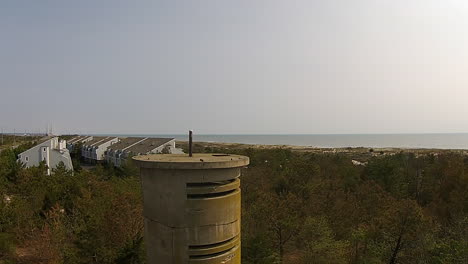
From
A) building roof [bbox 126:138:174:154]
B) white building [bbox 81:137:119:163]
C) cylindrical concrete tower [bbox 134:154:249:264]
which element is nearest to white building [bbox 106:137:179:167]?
building roof [bbox 126:138:174:154]

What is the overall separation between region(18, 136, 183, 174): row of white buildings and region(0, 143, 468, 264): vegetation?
20.0m

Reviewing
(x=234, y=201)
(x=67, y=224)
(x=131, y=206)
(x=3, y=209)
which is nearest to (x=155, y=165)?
(x=234, y=201)

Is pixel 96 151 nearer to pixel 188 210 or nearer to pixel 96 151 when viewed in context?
pixel 96 151

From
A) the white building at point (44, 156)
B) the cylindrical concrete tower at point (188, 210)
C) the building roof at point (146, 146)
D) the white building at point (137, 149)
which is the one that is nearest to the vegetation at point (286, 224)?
the cylindrical concrete tower at point (188, 210)

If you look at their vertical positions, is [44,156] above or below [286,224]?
above

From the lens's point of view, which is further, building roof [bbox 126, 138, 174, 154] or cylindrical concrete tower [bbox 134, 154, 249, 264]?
building roof [bbox 126, 138, 174, 154]

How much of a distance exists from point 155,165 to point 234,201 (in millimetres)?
1427

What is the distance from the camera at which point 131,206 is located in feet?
Answer: 55.0

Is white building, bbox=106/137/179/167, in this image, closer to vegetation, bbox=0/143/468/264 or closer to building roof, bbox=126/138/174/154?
building roof, bbox=126/138/174/154

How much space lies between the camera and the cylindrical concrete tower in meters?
4.92

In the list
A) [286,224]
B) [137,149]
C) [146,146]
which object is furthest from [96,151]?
[286,224]

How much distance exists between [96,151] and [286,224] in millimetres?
49664

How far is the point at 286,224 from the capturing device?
15.5m

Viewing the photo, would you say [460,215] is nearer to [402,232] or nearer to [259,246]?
[402,232]
